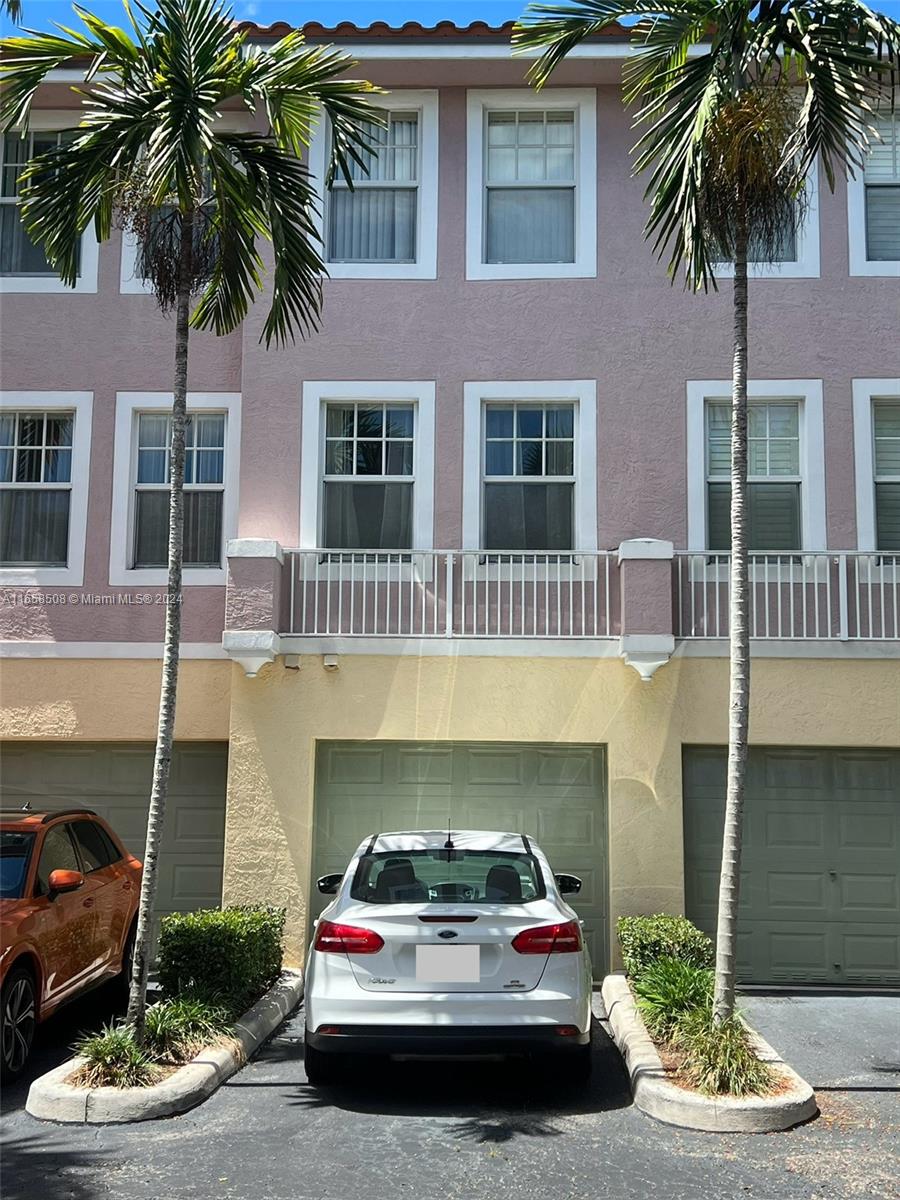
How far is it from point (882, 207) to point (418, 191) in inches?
174

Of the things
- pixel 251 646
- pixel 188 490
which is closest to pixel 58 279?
pixel 188 490

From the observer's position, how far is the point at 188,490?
12281 mm

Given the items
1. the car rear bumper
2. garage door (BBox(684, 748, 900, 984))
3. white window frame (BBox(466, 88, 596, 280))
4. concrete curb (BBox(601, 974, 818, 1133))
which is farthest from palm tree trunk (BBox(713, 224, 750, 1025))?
white window frame (BBox(466, 88, 596, 280))

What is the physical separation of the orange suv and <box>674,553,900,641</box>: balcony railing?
5.25 meters

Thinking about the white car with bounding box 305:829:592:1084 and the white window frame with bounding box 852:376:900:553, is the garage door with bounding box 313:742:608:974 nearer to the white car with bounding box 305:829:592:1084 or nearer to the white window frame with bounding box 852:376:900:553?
the white window frame with bounding box 852:376:900:553

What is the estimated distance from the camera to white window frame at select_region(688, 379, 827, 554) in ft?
37.7

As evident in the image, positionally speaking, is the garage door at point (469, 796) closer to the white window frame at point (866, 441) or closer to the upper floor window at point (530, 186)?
the white window frame at point (866, 441)

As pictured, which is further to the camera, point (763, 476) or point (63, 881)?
point (763, 476)

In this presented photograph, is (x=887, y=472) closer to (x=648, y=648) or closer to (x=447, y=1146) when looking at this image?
(x=648, y=648)

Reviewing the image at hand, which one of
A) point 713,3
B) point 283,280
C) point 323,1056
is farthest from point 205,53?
point 323,1056

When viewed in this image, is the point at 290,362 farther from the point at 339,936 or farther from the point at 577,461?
the point at 339,936

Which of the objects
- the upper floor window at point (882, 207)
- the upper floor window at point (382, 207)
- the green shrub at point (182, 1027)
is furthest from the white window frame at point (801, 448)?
the green shrub at point (182, 1027)

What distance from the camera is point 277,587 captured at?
11203 millimetres

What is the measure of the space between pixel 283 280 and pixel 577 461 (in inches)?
155
